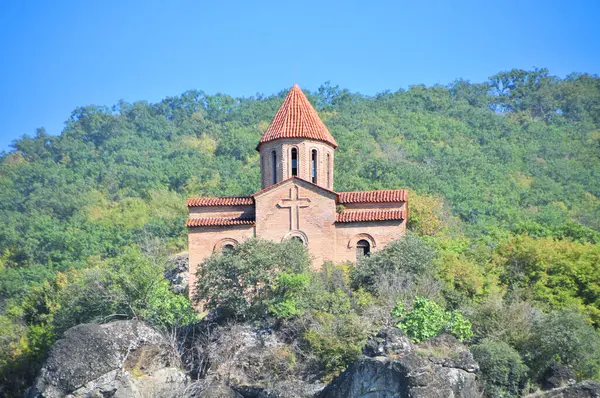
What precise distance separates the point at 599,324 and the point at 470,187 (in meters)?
30.1

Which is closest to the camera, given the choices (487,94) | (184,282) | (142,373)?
(142,373)

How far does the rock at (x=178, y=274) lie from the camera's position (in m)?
36.2

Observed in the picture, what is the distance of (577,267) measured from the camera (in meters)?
31.8

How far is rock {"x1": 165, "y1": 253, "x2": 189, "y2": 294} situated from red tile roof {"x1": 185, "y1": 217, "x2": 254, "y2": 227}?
10.7 feet

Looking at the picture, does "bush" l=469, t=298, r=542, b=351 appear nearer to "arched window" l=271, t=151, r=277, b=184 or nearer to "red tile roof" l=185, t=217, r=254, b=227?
"red tile roof" l=185, t=217, r=254, b=227

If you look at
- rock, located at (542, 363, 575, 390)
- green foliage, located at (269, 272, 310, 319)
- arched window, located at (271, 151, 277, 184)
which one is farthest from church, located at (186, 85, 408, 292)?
rock, located at (542, 363, 575, 390)

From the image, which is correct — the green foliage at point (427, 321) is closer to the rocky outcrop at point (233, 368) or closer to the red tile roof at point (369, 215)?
the rocky outcrop at point (233, 368)

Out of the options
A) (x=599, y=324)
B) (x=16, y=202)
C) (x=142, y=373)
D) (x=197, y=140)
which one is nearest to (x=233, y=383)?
(x=142, y=373)

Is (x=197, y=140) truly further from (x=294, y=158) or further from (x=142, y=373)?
(x=142, y=373)

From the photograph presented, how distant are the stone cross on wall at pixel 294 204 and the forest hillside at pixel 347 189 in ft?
10.3

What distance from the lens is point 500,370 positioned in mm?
25500

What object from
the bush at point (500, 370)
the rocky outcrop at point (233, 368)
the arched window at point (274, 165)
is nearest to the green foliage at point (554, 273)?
the bush at point (500, 370)

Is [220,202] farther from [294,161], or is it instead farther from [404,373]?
[404,373]

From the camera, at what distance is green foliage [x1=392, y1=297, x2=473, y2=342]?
25.9 m
